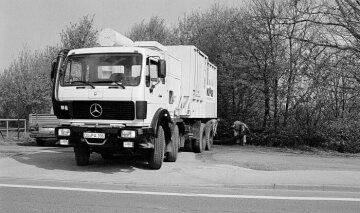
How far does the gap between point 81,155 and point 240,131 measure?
13.0m

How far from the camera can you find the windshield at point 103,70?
10977mm

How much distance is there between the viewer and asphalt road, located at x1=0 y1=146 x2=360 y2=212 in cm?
777

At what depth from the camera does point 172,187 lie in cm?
977

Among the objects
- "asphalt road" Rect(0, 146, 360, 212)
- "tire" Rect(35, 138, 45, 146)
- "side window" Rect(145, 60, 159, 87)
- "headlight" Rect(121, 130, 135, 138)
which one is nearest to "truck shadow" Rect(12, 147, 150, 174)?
"asphalt road" Rect(0, 146, 360, 212)

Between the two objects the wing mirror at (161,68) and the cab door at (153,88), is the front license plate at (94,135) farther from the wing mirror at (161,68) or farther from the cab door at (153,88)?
the wing mirror at (161,68)

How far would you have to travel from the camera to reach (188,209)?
7.51m

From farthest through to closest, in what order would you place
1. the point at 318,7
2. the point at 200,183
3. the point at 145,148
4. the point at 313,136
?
the point at 313,136
the point at 318,7
the point at 145,148
the point at 200,183

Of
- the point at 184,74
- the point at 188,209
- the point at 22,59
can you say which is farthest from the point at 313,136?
the point at 22,59

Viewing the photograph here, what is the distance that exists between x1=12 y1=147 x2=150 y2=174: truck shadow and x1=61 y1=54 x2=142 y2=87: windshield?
236 cm

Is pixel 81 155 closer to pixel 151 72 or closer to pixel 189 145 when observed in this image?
pixel 151 72

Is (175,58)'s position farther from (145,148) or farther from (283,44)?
(283,44)

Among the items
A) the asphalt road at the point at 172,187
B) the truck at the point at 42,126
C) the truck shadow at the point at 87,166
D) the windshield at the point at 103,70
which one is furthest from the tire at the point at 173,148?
the truck at the point at 42,126

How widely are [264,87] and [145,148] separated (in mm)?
13419

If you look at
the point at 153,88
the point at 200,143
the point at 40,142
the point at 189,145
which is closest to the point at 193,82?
the point at 200,143
